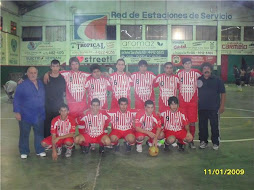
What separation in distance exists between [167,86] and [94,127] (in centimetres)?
185

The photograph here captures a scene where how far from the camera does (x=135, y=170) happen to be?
15.8ft

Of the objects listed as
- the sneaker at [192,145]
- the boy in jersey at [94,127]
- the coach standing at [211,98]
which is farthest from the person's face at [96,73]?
the sneaker at [192,145]

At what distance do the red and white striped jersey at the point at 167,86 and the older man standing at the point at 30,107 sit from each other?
2.55 metres

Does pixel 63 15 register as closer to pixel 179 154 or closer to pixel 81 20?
pixel 81 20

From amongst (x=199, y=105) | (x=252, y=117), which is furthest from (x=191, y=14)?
(x=199, y=105)

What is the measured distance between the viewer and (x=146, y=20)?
28.6 m

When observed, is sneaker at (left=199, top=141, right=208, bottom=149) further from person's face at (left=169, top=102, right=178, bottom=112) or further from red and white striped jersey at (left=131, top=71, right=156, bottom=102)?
red and white striped jersey at (left=131, top=71, right=156, bottom=102)

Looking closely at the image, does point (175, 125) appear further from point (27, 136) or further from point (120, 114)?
point (27, 136)

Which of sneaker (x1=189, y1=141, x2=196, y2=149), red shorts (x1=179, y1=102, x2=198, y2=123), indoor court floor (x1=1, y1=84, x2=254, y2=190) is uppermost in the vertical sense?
red shorts (x1=179, y1=102, x2=198, y2=123)

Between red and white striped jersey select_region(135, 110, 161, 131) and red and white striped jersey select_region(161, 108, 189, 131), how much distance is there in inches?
8.1

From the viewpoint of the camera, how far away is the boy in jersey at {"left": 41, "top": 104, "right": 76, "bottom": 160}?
5641mm
